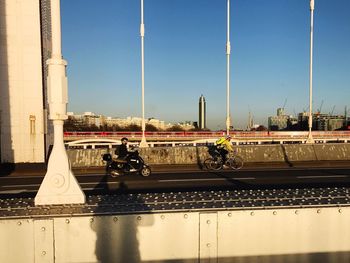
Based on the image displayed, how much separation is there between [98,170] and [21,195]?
5.91 m

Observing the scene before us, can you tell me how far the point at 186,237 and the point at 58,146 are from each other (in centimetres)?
224

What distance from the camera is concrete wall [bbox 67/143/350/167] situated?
51.8 feet

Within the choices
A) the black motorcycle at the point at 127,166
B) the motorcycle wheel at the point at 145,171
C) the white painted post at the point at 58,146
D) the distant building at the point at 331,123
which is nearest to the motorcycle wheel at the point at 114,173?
the black motorcycle at the point at 127,166

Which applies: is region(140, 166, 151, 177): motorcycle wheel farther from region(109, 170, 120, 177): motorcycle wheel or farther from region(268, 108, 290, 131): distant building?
region(268, 108, 290, 131): distant building

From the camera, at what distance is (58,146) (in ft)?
14.6

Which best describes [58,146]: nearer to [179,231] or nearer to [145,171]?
[179,231]

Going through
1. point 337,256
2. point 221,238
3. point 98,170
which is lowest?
point 98,170

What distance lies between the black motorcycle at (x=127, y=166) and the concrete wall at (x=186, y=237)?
9.73 metres

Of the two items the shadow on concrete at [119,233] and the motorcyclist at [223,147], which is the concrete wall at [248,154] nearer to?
the motorcyclist at [223,147]

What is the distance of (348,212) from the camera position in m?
3.70

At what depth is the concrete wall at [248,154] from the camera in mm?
15773

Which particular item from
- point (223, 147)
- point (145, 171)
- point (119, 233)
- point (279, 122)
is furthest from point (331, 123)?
point (119, 233)

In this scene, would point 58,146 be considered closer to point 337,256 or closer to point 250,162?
point 337,256

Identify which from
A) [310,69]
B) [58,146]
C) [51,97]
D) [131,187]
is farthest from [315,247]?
[310,69]
